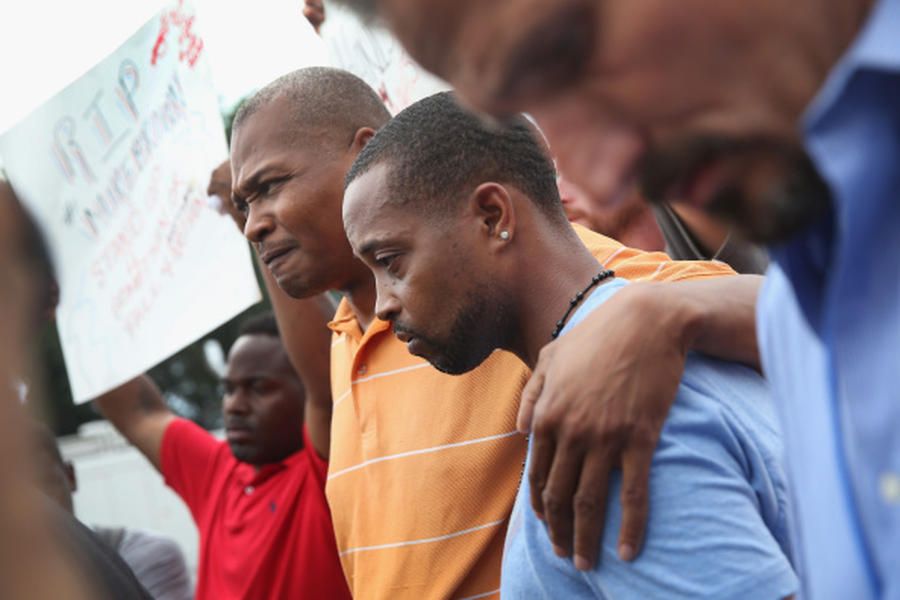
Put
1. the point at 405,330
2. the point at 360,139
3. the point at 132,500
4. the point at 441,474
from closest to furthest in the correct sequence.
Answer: the point at 405,330, the point at 441,474, the point at 360,139, the point at 132,500

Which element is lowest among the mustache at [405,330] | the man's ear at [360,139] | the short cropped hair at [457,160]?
the man's ear at [360,139]

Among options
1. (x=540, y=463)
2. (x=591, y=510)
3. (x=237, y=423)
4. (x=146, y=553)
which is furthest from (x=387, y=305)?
(x=146, y=553)

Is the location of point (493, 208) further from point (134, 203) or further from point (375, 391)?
point (134, 203)

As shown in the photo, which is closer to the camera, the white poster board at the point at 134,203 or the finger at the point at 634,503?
the finger at the point at 634,503

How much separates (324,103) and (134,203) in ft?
3.21

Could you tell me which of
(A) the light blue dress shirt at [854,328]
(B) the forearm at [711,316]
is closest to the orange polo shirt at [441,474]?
(B) the forearm at [711,316]

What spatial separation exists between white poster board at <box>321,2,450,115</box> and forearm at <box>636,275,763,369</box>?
4.52 feet

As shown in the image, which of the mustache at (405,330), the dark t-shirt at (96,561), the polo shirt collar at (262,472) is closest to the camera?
the dark t-shirt at (96,561)

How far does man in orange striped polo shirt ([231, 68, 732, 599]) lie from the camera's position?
7.70ft

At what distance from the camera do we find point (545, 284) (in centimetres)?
204

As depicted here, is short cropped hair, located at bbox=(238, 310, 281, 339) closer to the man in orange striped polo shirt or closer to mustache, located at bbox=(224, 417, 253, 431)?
mustache, located at bbox=(224, 417, 253, 431)

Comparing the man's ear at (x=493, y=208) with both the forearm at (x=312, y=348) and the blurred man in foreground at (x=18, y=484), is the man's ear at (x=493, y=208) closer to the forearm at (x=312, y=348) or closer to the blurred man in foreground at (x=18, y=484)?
the blurred man in foreground at (x=18, y=484)

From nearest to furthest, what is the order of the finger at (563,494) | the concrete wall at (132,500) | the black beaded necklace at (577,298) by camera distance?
the finger at (563,494) < the black beaded necklace at (577,298) < the concrete wall at (132,500)

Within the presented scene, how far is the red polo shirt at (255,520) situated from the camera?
345cm
